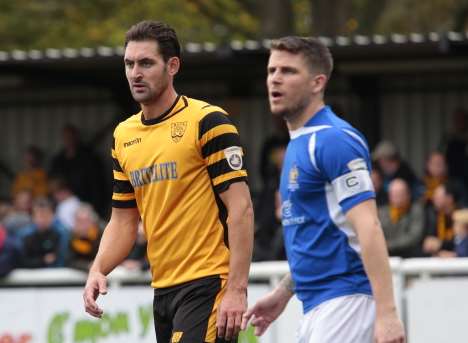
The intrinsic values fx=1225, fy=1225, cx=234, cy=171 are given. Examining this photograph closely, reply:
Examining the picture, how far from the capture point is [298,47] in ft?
19.3

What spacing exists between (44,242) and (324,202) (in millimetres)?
7671

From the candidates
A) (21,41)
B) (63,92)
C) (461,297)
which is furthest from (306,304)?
(21,41)

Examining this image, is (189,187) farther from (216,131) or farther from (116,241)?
(116,241)

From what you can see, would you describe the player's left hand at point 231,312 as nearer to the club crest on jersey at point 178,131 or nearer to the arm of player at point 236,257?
the arm of player at point 236,257

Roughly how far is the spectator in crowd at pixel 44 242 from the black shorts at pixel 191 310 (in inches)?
256

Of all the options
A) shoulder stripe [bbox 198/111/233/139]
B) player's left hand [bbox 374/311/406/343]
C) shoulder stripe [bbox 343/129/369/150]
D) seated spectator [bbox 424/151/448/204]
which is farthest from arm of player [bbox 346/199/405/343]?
seated spectator [bbox 424/151/448/204]

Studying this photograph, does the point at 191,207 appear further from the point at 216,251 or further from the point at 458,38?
the point at 458,38

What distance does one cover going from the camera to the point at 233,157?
571 cm

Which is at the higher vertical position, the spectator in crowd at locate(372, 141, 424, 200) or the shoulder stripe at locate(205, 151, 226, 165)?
the shoulder stripe at locate(205, 151, 226, 165)

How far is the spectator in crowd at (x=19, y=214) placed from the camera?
1469 cm

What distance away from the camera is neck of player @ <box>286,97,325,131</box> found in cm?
579

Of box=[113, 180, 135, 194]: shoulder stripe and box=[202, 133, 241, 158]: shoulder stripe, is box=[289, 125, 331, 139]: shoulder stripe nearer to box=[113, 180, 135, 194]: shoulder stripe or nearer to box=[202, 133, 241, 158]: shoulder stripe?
box=[202, 133, 241, 158]: shoulder stripe

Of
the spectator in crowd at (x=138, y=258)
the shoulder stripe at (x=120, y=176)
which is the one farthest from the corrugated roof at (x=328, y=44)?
the shoulder stripe at (x=120, y=176)

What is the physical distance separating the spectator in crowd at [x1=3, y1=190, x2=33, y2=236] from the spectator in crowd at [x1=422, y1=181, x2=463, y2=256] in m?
4.54
